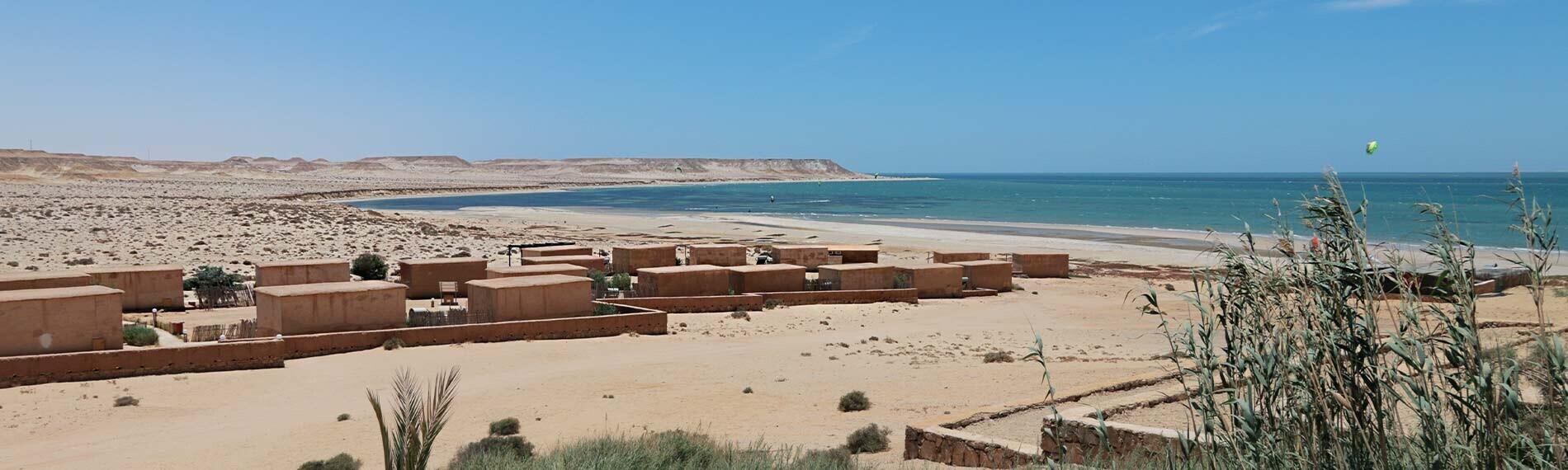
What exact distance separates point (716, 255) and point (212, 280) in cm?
1136

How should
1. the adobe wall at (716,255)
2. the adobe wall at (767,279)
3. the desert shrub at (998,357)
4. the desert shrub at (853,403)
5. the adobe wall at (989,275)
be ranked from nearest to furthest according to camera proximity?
1. the desert shrub at (853,403)
2. the desert shrub at (998,357)
3. the adobe wall at (767,279)
4. the adobe wall at (989,275)
5. the adobe wall at (716,255)

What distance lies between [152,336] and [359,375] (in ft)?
10.9

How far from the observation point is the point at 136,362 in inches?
570

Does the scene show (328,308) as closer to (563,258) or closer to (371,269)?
(371,269)

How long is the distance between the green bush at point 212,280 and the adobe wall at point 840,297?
10513 millimetres

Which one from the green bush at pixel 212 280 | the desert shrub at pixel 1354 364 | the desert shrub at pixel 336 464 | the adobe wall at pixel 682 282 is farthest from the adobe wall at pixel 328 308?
the desert shrub at pixel 1354 364

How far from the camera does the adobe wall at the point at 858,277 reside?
24516mm

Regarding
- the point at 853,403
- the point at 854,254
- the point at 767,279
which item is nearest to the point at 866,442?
the point at 853,403

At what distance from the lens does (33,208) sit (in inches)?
1917

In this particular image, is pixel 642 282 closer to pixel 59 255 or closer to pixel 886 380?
pixel 886 380

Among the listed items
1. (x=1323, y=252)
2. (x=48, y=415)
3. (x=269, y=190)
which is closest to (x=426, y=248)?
(x=48, y=415)

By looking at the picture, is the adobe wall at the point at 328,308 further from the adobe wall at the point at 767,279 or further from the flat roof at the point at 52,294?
the adobe wall at the point at 767,279

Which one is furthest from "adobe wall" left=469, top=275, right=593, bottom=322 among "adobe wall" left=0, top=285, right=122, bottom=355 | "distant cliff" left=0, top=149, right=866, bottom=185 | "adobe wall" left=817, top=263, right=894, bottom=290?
"distant cliff" left=0, top=149, right=866, bottom=185

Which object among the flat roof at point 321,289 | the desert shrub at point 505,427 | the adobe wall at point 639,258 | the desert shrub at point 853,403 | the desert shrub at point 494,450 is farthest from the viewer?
the adobe wall at point 639,258
